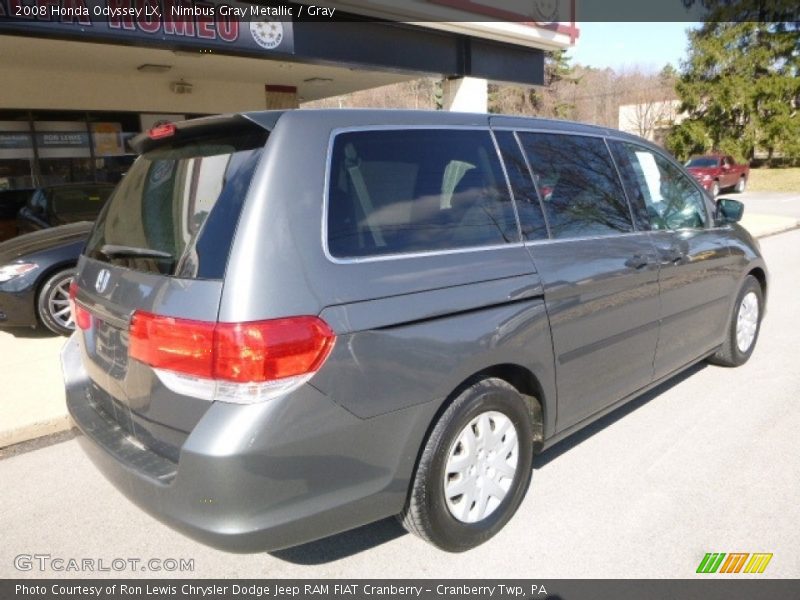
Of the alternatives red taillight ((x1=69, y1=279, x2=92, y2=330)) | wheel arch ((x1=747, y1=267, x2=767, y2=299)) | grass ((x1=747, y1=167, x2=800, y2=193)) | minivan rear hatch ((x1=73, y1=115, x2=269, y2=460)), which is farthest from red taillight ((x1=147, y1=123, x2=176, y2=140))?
grass ((x1=747, y1=167, x2=800, y2=193))

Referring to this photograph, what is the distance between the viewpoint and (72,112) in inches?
480

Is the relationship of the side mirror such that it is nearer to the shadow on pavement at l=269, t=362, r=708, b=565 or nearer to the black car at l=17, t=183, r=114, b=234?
the shadow on pavement at l=269, t=362, r=708, b=565

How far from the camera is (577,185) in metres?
3.26

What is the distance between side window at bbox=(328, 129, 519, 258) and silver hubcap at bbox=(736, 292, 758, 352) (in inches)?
114

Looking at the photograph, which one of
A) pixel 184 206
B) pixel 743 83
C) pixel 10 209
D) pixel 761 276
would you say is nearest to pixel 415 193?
pixel 184 206

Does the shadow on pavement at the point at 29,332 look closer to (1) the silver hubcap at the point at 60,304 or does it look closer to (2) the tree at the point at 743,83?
(1) the silver hubcap at the point at 60,304

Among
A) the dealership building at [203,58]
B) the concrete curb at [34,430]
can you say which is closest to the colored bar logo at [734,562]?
the concrete curb at [34,430]

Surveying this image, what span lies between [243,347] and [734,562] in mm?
2235

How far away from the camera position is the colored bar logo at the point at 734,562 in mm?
2521

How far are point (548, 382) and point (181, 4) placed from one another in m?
7.65

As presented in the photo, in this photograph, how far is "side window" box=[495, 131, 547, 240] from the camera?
9.39 feet

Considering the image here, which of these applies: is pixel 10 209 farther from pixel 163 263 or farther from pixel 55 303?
pixel 163 263

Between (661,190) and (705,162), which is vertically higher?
(705,162)
